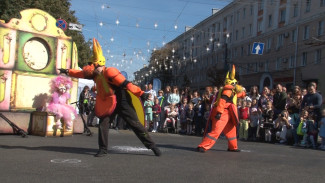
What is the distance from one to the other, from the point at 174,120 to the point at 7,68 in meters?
7.08

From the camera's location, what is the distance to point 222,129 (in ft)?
25.5

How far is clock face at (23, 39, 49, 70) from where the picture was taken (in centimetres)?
959

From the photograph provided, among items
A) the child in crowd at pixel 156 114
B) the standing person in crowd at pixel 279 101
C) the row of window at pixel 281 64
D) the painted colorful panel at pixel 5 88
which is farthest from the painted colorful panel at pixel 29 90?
the row of window at pixel 281 64

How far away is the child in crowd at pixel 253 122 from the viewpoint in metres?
12.2

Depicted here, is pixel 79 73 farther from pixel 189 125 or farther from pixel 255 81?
pixel 255 81

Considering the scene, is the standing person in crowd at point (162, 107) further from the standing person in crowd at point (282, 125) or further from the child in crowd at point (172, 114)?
the standing person in crowd at point (282, 125)

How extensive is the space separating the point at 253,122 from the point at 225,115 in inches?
186

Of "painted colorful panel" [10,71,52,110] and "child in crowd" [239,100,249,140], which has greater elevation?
"painted colorful panel" [10,71,52,110]

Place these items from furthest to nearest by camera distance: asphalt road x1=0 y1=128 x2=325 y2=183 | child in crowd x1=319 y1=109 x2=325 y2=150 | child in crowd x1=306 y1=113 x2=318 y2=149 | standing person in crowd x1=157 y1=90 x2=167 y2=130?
standing person in crowd x1=157 y1=90 x2=167 y2=130
child in crowd x1=306 y1=113 x2=318 y2=149
child in crowd x1=319 y1=109 x2=325 y2=150
asphalt road x1=0 y1=128 x2=325 y2=183

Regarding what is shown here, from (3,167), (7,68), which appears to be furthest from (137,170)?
(7,68)

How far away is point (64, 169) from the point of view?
517cm

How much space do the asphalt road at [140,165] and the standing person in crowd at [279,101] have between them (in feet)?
Result: 13.9

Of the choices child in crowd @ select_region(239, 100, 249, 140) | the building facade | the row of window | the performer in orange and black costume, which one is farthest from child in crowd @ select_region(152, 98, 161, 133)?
the row of window

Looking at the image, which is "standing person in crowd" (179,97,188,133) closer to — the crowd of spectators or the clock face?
the crowd of spectators
